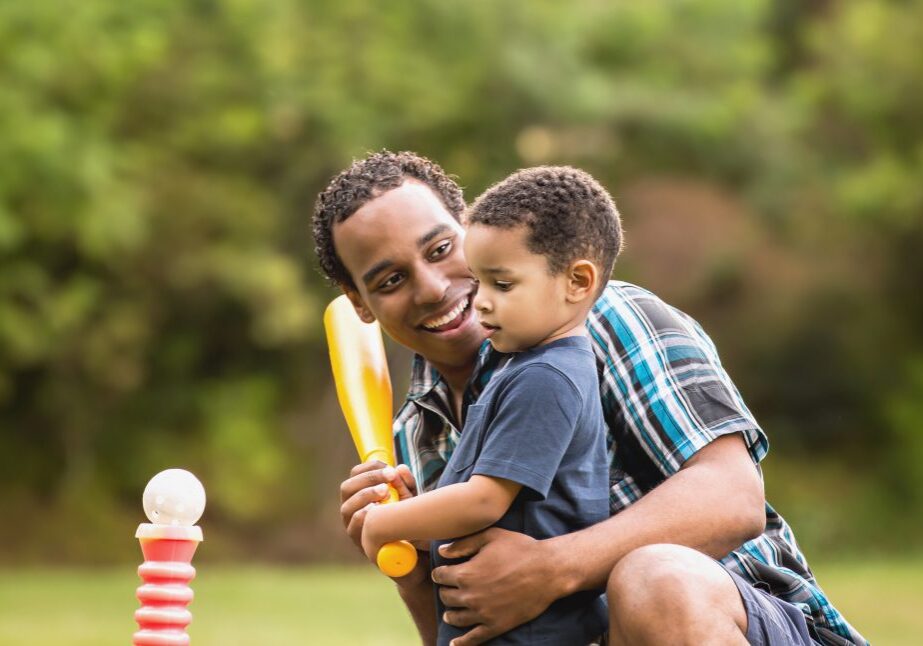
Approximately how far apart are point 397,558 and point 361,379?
830 millimetres

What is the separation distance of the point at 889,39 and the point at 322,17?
7.09 m

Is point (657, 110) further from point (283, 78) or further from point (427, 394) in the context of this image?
point (427, 394)

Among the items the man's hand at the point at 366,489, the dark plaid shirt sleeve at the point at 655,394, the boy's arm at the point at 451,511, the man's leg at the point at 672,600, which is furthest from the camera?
the man's hand at the point at 366,489

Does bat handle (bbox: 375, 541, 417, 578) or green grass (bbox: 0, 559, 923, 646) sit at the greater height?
green grass (bbox: 0, 559, 923, 646)

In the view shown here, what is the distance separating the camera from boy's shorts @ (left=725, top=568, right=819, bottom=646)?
2.40 meters

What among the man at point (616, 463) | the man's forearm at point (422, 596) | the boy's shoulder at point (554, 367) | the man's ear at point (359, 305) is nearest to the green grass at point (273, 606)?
the man's ear at point (359, 305)

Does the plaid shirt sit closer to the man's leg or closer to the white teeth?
the white teeth

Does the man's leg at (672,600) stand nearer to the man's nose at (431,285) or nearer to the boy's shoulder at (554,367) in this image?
the boy's shoulder at (554,367)

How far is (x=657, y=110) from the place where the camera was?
58.4 feet

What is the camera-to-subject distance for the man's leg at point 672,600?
2305 millimetres

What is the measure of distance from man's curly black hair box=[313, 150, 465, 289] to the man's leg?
1113 millimetres

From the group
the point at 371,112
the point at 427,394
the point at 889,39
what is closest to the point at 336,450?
the point at 371,112

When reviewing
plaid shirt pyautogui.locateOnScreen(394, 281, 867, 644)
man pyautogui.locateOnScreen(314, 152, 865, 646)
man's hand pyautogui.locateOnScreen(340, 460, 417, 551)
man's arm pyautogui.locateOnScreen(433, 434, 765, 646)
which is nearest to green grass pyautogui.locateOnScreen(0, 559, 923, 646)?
man pyautogui.locateOnScreen(314, 152, 865, 646)

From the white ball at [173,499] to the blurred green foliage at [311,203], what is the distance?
1135 centimetres
